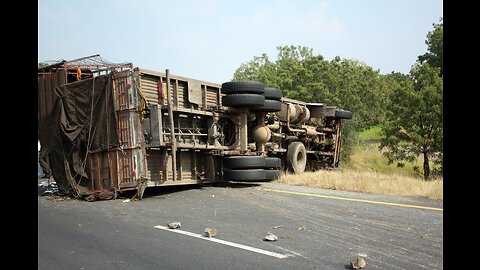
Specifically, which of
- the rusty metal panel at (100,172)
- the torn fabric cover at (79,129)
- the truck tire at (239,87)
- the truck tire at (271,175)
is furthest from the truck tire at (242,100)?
the rusty metal panel at (100,172)

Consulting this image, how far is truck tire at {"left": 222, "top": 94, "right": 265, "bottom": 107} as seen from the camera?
11641mm

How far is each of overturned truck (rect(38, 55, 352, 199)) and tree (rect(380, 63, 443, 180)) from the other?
989 cm

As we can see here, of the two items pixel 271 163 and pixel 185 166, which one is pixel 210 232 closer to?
pixel 185 166

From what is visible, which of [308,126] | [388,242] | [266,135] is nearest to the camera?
[388,242]

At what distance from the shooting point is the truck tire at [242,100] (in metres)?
11.6

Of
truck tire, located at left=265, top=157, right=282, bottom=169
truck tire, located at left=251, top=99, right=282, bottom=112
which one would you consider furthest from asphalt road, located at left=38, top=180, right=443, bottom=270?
truck tire, located at left=251, top=99, right=282, bottom=112

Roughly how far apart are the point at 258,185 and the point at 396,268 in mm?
7303

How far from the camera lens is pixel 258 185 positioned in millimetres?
11602

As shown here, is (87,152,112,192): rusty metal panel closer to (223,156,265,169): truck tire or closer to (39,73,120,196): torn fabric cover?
(39,73,120,196): torn fabric cover

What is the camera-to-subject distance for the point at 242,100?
11641 millimetres

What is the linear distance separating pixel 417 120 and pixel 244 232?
16632 mm
